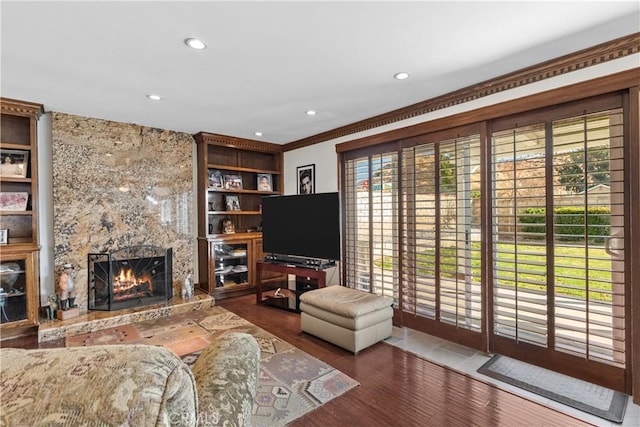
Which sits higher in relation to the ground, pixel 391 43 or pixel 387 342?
pixel 391 43

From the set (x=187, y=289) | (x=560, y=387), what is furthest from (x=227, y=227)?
(x=560, y=387)

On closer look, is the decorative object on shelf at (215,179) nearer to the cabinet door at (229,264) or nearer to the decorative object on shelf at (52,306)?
the cabinet door at (229,264)

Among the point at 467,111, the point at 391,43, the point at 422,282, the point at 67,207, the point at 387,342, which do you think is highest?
the point at 391,43

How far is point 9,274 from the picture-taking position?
10.8ft

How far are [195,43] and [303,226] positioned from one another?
8.28 ft

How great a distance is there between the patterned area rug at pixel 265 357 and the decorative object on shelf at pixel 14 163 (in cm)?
191

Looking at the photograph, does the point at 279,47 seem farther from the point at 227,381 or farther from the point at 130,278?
the point at 130,278

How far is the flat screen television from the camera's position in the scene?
3824 millimetres

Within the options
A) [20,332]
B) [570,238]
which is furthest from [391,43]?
[20,332]

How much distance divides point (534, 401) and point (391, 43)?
271 cm

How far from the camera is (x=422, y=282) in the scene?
11.0 feet

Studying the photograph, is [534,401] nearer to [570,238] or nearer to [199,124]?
[570,238]

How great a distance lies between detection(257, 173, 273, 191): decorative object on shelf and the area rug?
4036 mm

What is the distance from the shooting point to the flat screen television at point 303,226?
382 centimetres
